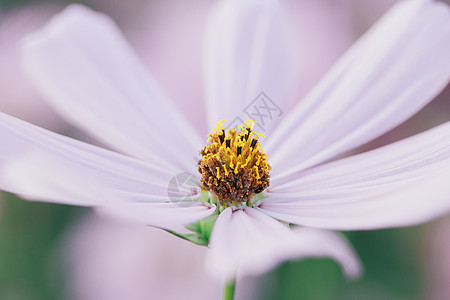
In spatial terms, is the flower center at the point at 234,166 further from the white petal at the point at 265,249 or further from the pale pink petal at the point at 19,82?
the pale pink petal at the point at 19,82

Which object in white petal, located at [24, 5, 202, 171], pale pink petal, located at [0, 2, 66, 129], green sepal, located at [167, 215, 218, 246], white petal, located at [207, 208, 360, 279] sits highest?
pale pink petal, located at [0, 2, 66, 129]

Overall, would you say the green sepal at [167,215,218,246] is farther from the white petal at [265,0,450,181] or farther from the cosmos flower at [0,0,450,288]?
the white petal at [265,0,450,181]

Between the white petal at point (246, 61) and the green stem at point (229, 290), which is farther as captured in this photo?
the white petal at point (246, 61)

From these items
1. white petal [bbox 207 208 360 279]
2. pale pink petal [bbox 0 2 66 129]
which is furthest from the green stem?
pale pink petal [bbox 0 2 66 129]

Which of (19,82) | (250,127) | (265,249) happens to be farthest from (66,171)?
(19,82)

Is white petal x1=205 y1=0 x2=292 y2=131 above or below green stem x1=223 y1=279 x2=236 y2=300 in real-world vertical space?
above

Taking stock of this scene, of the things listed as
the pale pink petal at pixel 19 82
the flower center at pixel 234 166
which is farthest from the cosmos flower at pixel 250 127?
the pale pink petal at pixel 19 82

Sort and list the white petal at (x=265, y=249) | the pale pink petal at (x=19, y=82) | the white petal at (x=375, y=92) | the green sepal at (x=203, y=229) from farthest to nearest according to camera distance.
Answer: the pale pink petal at (x=19, y=82) → the white petal at (x=375, y=92) → the green sepal at (x=203, y=229) → the white petal at (x=265, y=249)
